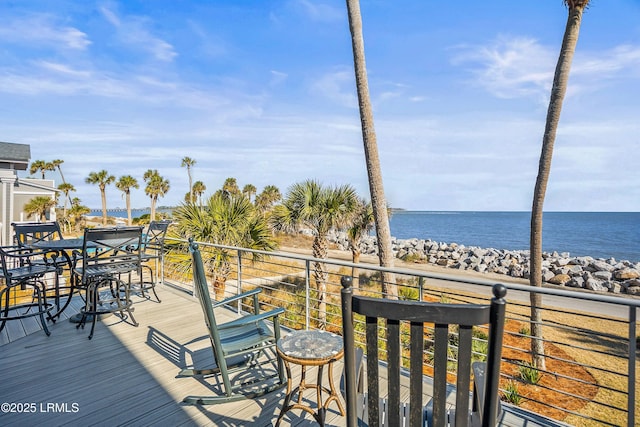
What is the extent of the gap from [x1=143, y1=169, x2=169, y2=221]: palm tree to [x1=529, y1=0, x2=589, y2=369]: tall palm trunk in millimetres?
37553

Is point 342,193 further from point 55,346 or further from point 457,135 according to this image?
point 457,135

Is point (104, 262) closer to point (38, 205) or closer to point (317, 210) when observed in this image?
point (317, 210)

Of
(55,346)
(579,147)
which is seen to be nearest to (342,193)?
(55,346)

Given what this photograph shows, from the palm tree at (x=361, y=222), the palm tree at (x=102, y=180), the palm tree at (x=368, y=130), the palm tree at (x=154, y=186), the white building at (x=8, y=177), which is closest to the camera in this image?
the palm tree at (x=368, y=130)

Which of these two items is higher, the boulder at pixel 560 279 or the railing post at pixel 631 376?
the railing post at pixel 631 376

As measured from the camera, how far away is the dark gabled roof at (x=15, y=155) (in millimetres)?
8148

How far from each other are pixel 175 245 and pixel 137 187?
34524 millimetres

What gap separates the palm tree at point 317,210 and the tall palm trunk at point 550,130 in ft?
15.0

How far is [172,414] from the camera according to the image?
2.25 metres

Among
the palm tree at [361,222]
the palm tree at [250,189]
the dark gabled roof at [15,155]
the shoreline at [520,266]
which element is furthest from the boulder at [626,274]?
the palm tree at [250,189]

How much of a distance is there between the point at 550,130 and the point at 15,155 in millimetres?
12960

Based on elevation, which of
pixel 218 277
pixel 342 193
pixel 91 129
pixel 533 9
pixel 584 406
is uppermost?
pixel 533 9

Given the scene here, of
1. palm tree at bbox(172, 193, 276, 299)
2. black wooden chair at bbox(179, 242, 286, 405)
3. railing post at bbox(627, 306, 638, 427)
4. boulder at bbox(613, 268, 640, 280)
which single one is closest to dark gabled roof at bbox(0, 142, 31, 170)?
palm tree at bbox(172, 193, 276, 299)

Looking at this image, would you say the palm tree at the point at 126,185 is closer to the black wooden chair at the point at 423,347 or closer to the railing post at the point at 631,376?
the black wooden chair at the point at 423,347
